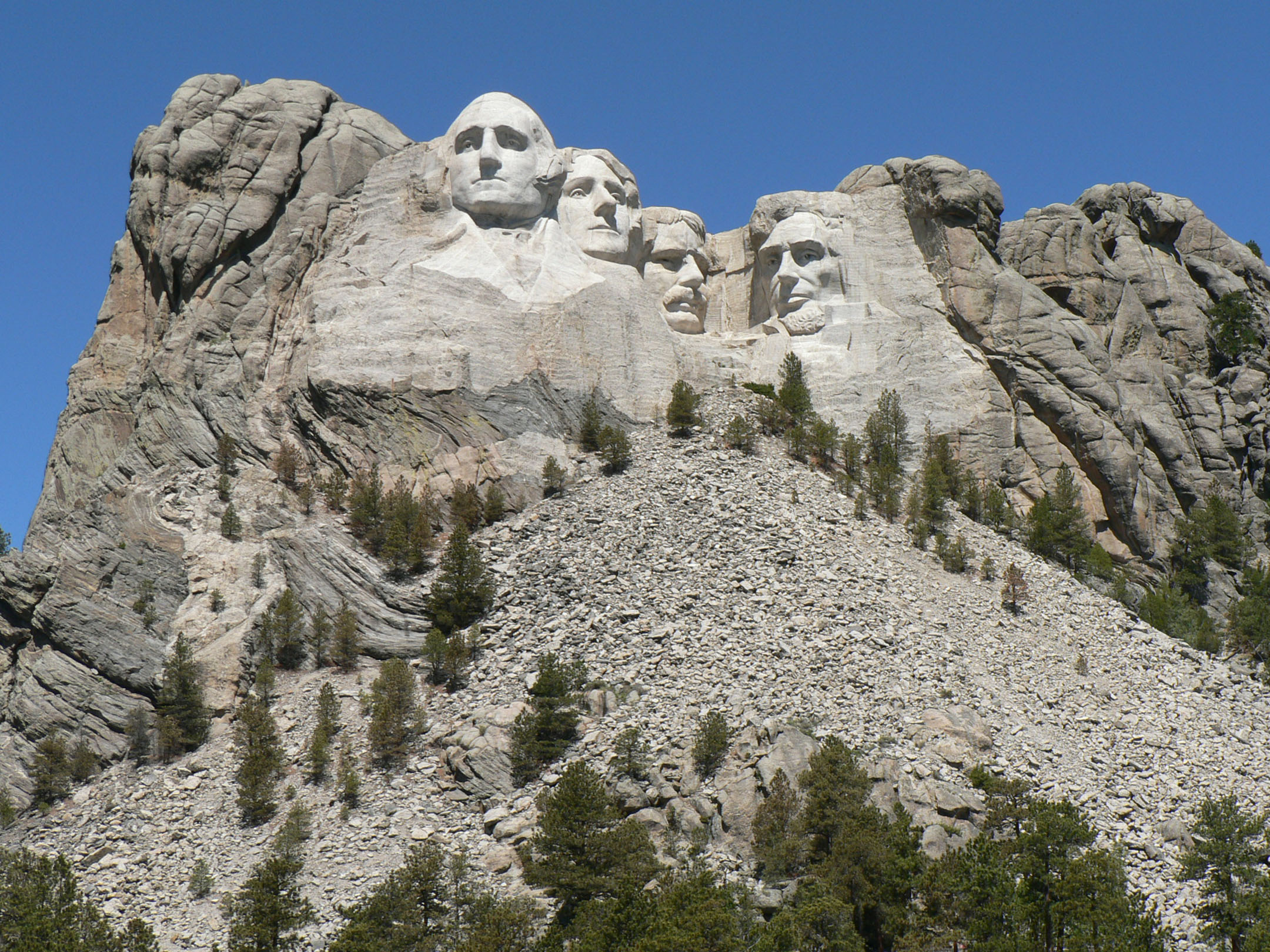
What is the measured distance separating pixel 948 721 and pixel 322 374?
2213 centimetres

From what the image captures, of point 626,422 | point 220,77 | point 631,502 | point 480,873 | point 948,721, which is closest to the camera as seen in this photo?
point 480,873

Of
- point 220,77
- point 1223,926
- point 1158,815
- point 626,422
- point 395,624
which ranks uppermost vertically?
point 220,77

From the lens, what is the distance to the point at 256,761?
4178cm

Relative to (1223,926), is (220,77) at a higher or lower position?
higher

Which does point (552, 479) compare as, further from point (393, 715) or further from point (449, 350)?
point (393, 715)

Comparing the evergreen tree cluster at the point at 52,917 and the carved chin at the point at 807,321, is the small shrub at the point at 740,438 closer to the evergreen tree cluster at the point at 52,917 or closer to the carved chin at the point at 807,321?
the carved chin at the point at 807,321

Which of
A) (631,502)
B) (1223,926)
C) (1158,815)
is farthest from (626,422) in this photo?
(1223,926)

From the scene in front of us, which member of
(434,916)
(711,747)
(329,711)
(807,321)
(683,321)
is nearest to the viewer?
(434,916)

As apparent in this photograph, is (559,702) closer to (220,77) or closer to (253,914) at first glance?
(253,914)

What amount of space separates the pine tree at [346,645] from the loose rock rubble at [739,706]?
1.47ft

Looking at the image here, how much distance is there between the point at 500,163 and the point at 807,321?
12.1 metres

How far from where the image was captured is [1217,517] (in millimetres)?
56312

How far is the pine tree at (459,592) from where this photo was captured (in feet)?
153

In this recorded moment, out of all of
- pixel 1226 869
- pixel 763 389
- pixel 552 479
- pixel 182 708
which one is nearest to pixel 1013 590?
pixel 763 389
